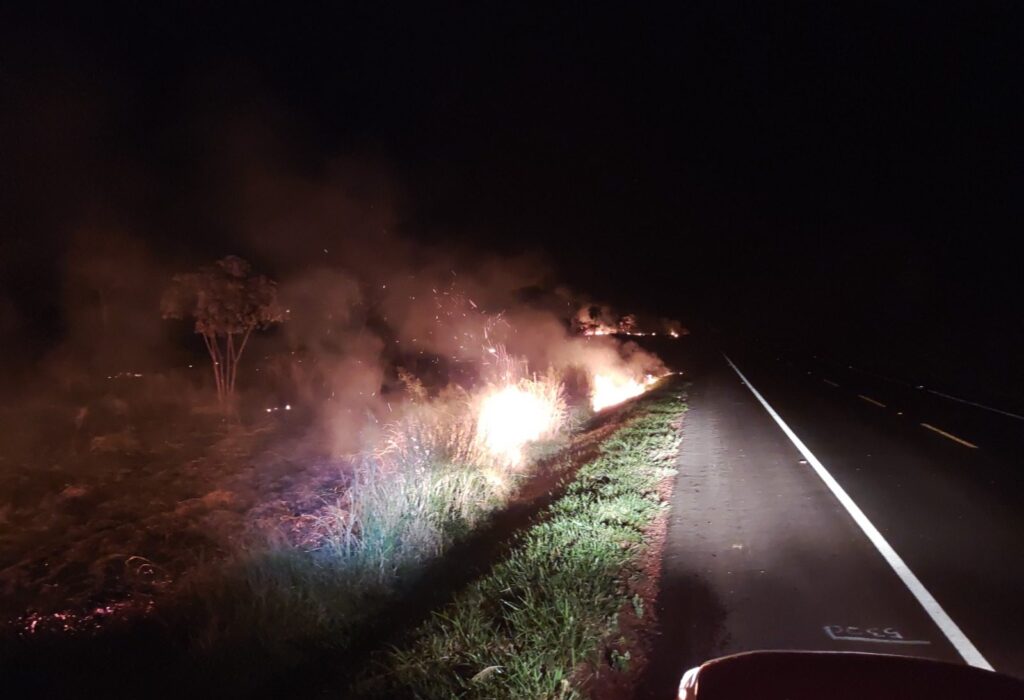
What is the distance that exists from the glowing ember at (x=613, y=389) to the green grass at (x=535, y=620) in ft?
38.8

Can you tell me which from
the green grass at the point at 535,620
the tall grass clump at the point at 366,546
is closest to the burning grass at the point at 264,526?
the tall grass clump at the point at 366,546

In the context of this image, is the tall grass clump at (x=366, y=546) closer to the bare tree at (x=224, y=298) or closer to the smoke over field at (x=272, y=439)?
the smoke over field at (x=272, y=439)

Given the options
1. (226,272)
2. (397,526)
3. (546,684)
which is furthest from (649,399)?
(546,684)

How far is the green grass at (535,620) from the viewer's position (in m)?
4.34

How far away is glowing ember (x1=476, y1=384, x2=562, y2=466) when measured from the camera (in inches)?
449

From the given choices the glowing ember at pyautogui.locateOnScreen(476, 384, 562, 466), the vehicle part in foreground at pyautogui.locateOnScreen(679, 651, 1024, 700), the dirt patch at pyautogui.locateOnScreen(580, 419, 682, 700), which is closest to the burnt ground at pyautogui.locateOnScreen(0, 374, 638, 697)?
the glowing ember at pyautogui.locateOnScreen(476, 384, 562, 466)

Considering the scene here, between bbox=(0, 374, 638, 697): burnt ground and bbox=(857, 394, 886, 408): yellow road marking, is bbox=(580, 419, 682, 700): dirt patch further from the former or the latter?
bbox=(857, 394, 886, 408): yellow road marking

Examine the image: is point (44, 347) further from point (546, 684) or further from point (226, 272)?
point (546, 684)

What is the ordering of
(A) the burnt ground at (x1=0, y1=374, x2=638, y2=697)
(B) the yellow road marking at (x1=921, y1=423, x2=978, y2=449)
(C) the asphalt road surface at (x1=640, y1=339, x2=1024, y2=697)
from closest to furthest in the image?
(C) the asphalt road surface at (x1=640, y1=339, x2=1024, y2=697)
(A) the burnt ground at (x1=0, y1=374, x2=638, y2=697)
(B) the yellow road marking at (x1=921, y1=423, x2=978, y2=449)

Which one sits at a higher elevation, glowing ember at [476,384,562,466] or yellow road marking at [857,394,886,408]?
glowing ember at [476,384,562,466]

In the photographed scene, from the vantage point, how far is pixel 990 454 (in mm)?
11906

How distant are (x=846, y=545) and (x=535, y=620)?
365 centimetres

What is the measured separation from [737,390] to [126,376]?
57.3 ft

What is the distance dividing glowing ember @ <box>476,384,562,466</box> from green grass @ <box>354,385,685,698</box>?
3.31 meters
